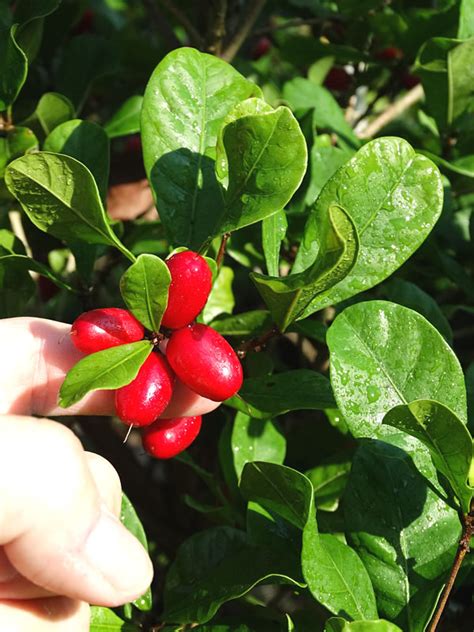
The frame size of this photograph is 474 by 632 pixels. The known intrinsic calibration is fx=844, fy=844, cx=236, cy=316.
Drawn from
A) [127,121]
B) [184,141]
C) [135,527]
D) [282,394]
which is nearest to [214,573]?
[135,527]

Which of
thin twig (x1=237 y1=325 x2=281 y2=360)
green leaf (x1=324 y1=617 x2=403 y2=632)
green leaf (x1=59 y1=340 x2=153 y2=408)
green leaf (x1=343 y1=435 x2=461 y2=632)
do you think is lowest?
green leaf (x1=343 y1=435 x2=461 y2=632)

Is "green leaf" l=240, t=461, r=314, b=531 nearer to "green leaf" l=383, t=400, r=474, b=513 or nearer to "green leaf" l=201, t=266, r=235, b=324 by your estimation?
"green leaf" l=383, t=400, r=474, b=513

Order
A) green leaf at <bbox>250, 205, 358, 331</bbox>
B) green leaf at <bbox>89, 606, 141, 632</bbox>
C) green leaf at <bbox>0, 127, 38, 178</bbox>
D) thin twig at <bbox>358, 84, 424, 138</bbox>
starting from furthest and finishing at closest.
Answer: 1. thin twig at <bbox>358, 84, 424, 138</bbox>
2. green leaf at <bbox>0, 127, 38, 178</bbox>
3. green leaf at <bbox>89, 606, 141, 632</bbox>
4. green leaf at <bbox>250, 205, 358, 331</bbox>

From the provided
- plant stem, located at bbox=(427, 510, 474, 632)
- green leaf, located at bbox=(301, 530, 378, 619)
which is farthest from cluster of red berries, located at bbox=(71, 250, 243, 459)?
plant stem, located at bbox=(427, 510, 474, 632)

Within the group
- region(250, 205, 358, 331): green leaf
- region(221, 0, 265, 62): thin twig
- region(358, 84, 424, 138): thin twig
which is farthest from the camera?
region(358, 84, 424, 138): thin twig

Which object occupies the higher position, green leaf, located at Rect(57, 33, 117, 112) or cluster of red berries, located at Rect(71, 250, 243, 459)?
cluster of red berries, located at Rect(71, 250, 243, 459)

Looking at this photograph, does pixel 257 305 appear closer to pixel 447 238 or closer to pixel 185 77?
pixel 447 238

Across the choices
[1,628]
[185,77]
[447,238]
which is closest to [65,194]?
[185,77]
